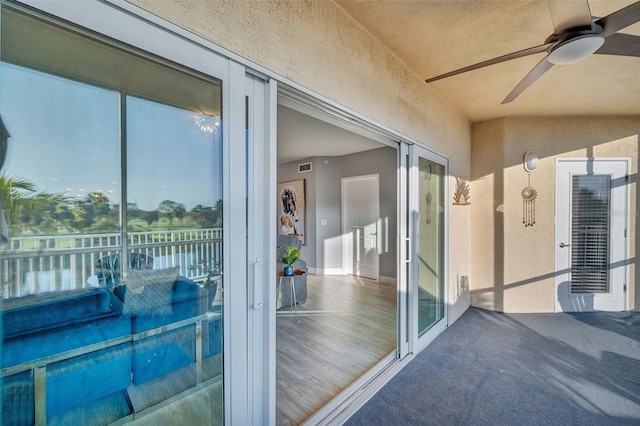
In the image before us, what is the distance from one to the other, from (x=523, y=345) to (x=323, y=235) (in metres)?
4.11

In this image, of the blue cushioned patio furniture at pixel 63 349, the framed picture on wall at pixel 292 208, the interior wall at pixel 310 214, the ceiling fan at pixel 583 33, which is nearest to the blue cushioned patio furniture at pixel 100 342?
the blue cushioned patio furniture at pixel 63 349

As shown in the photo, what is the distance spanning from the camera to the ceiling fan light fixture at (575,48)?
1.54 metres

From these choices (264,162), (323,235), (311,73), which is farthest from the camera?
(323,235)

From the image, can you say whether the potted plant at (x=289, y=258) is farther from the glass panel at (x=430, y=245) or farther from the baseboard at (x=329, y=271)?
the baseboard at (x=329, y=271)

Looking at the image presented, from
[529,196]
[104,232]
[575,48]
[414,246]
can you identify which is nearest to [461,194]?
[529,196]

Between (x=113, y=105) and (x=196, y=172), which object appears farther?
(x=196, y=172)

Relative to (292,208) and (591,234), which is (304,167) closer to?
(292,208)

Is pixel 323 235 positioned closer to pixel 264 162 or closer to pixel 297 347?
pixel 297 347

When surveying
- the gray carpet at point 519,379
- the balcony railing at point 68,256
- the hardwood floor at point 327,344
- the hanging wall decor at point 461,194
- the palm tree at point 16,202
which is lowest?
the gray carpet at point 519,379

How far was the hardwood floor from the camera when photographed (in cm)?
212

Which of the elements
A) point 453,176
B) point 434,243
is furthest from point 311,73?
point 453,176

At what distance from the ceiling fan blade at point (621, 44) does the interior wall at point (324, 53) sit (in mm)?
1299

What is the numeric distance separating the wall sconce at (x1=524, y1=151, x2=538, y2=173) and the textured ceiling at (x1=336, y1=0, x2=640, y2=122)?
56 cm

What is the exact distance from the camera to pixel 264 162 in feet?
4.66
